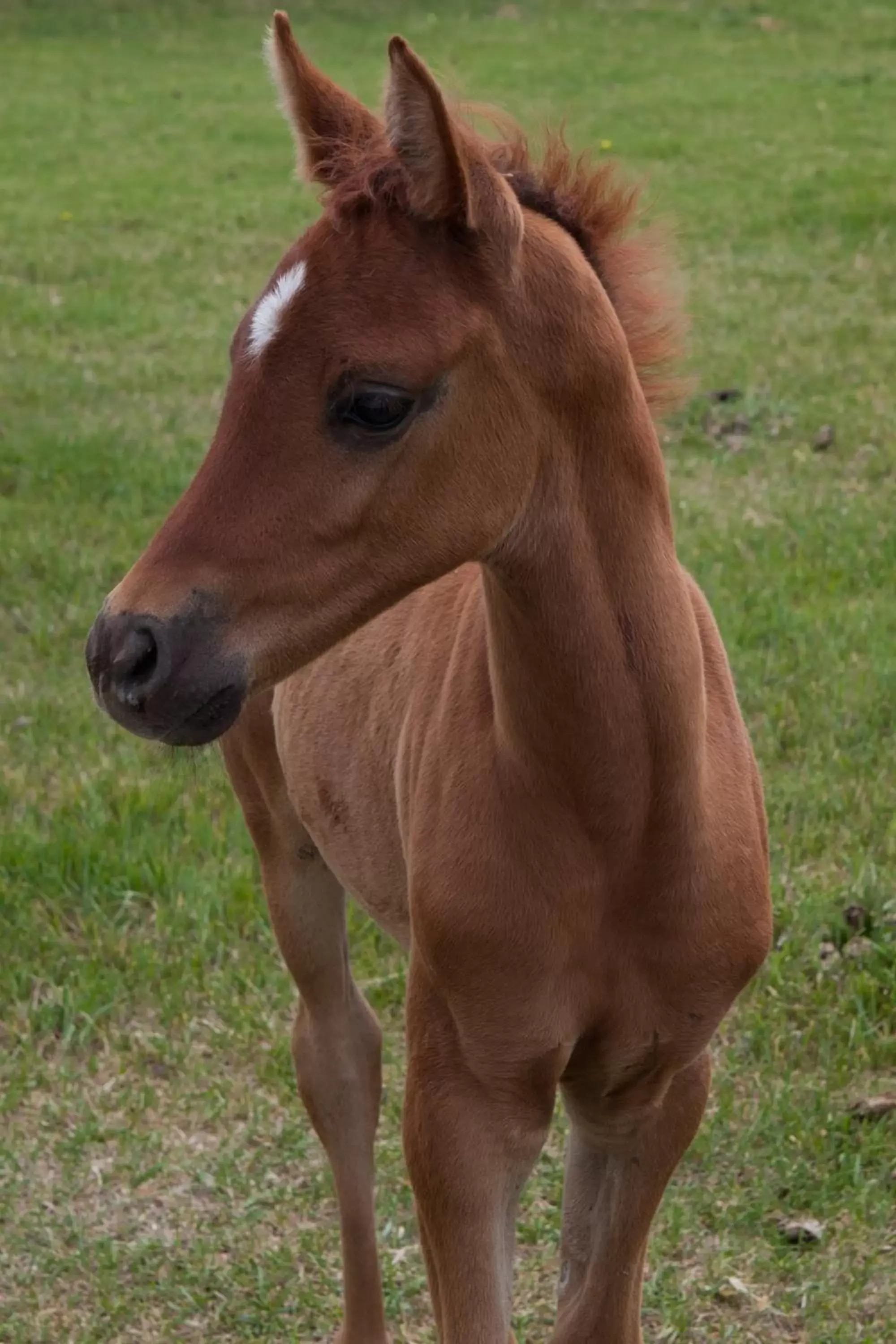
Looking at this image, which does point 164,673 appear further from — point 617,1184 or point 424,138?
point 617,1184

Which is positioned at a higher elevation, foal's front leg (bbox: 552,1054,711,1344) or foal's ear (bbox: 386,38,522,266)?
foal's ear (bbox: 386,38,522,266)

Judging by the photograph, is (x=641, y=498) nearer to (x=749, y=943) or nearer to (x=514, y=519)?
(x=514, y=519)

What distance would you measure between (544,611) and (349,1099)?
153cm

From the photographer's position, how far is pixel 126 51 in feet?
65.6

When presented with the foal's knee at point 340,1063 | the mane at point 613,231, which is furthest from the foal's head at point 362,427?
the foal's knee at point 340,1063

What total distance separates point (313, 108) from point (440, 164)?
361mm

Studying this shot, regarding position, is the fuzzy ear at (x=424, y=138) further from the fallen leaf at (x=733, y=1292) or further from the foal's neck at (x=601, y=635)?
the fallen leaf at (x=733, y=1292)

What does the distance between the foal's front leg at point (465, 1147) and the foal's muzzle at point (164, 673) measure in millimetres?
653

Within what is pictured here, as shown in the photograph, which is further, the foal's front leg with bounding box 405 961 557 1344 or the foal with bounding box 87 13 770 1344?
the foal's front leg with bounding box 405 961 557 1344

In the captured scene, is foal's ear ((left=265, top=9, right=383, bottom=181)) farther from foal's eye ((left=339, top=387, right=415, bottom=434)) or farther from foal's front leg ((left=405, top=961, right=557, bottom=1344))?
foal's front leg ((left=405, top=961, right=557, bottom=1344))

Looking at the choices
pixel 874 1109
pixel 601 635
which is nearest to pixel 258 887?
pixel 874 1109

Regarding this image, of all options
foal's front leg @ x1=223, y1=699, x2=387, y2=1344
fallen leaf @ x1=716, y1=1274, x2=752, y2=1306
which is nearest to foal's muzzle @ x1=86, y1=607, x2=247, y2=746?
foal's front leg @ x1=223, y1=699, x2=387, y2=1344

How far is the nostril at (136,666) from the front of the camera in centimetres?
205

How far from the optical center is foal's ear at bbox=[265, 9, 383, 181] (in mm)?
2346
